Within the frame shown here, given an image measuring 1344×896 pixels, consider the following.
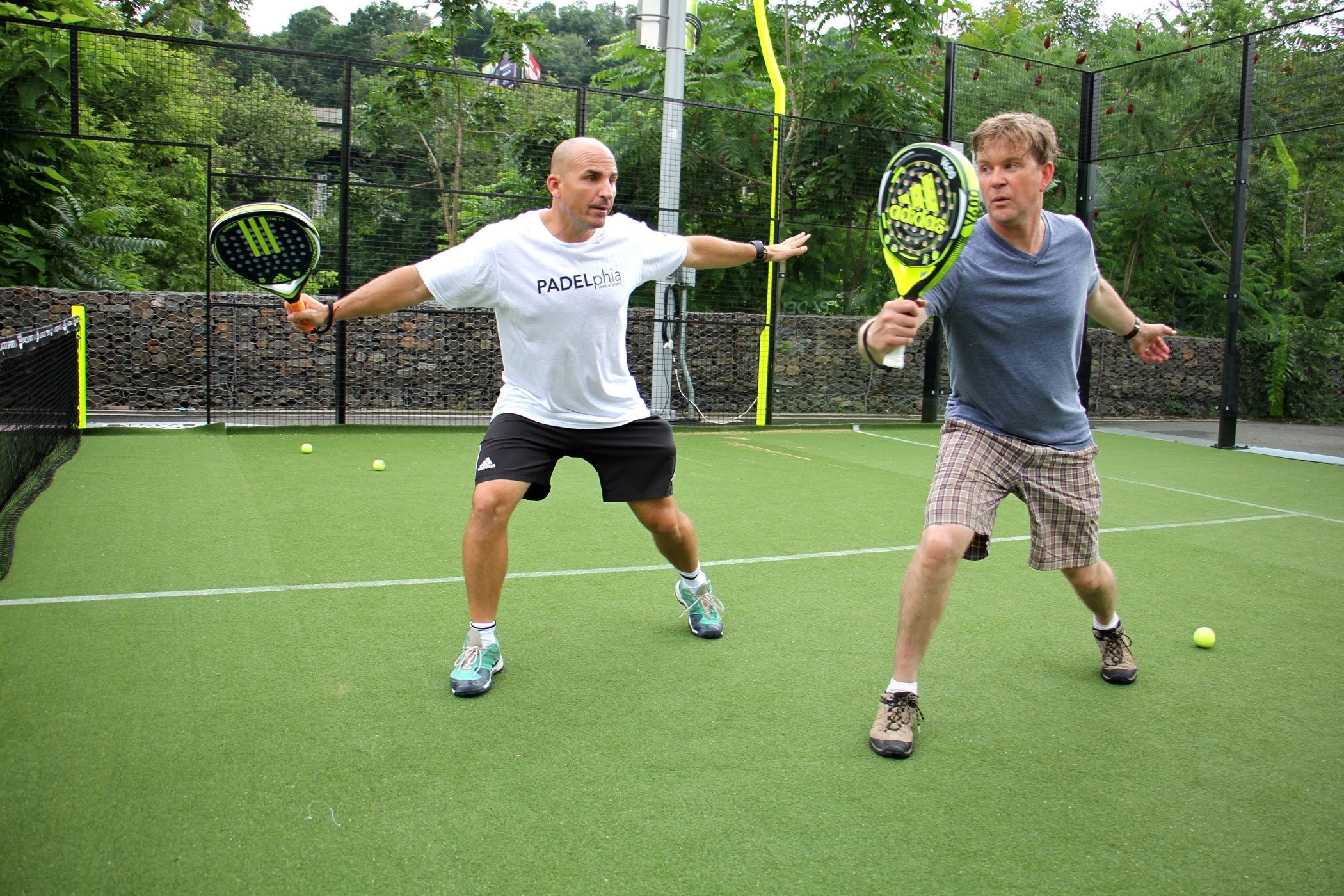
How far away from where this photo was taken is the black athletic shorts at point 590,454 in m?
3.79

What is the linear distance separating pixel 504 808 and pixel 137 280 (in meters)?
12.9

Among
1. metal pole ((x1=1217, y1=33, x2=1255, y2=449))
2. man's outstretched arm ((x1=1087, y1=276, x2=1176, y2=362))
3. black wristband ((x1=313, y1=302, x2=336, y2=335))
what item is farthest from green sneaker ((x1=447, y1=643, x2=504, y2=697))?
metal pole ((x1=1217, y1=33, x2=1255, y2=449))

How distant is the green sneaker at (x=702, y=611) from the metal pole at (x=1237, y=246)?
9.62 metres

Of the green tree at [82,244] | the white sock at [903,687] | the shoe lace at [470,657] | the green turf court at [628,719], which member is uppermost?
the green tree at [82,244]

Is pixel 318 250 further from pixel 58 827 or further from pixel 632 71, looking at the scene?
pixel 632 71

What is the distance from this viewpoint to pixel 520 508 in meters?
6.79

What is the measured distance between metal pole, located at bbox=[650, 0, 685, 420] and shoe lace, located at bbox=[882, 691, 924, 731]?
862cm

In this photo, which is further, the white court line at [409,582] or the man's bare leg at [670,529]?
the white court line at [409,582]

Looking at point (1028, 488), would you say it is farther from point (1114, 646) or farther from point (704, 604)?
point (704, 604)

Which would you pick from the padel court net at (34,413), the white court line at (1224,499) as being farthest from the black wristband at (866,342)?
the white court line at (1224,499)

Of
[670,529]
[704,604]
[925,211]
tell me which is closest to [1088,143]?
[704,604]

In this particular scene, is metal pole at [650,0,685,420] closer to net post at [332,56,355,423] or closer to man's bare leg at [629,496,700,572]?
net post at [332,56,355,423]

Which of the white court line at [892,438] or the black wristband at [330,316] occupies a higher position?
the black wristband at [330,316]

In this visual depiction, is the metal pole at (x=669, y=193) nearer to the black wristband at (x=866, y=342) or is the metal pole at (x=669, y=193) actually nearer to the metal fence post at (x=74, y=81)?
the metal fence post at (x=74, y=81)
